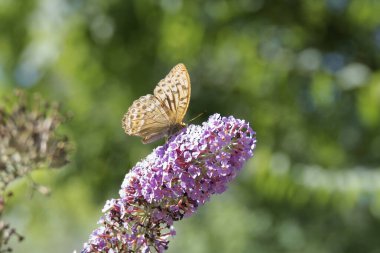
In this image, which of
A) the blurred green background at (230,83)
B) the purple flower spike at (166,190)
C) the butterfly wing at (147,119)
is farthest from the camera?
the blurred green background at (230,83)

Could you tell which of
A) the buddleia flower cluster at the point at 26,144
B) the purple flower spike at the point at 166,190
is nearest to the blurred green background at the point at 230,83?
the buddleia flower cluster at the point at 26,144

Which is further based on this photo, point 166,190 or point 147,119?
point 147,119

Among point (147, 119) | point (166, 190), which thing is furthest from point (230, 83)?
point (166, 190)

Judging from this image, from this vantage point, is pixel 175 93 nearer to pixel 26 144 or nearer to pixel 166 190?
pixel 166 190

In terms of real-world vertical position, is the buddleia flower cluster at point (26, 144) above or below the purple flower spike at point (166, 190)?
above

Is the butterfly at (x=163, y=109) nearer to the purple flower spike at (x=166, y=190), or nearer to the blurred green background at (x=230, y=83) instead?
the purple flower spike at (x=166, y=190)

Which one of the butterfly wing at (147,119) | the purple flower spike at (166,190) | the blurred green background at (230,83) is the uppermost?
the blurred green background at (230,83)
